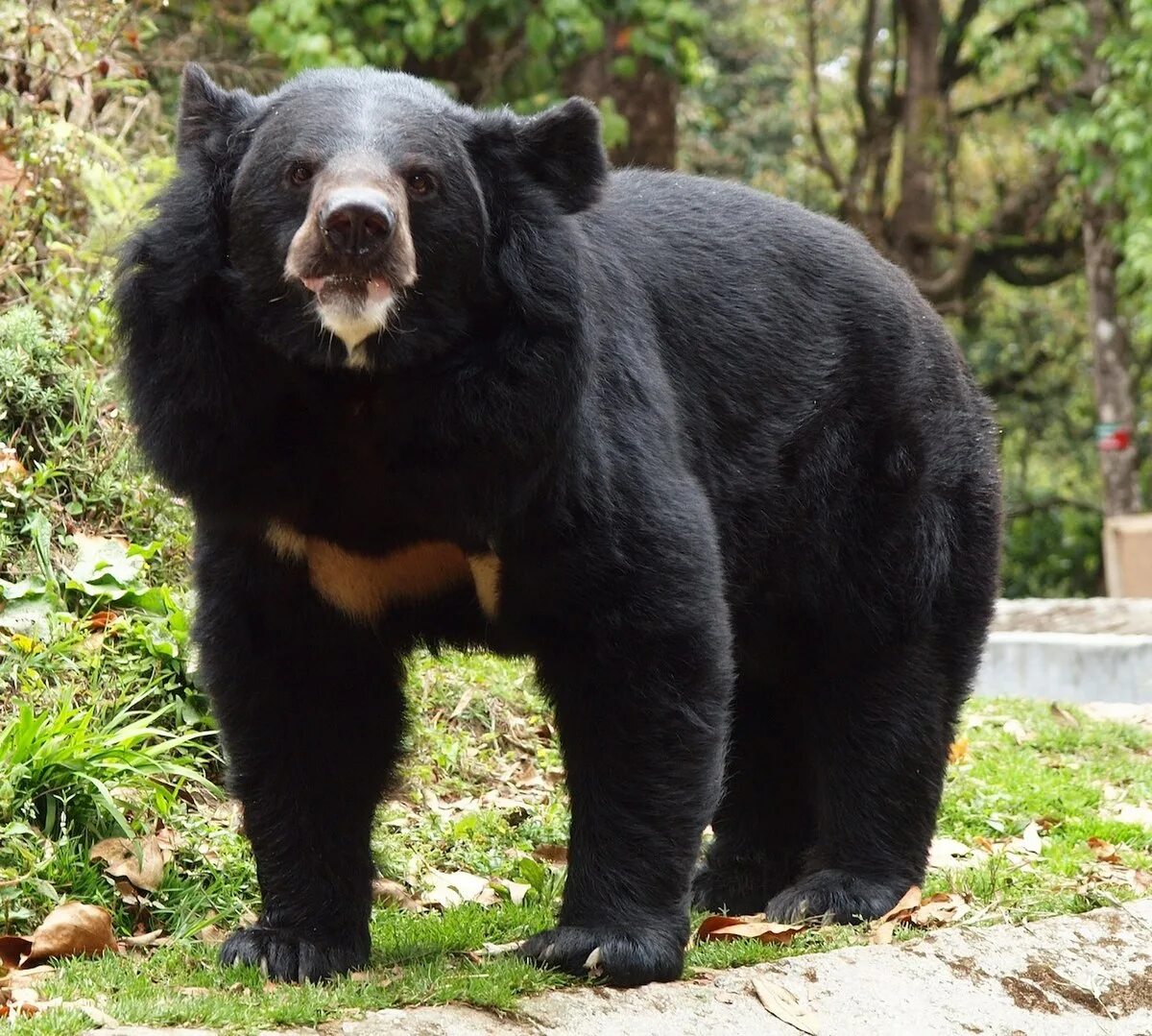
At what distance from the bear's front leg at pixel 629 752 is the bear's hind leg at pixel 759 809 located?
50.3 inches

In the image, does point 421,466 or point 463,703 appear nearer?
point 421,466

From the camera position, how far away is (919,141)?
17.0 metres

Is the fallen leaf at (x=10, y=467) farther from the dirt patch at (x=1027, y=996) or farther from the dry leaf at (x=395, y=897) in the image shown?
the dirt patch at (x=1027, y=996)

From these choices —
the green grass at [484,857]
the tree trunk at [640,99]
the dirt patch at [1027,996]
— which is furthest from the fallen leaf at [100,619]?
the tree trunk at [640,99]

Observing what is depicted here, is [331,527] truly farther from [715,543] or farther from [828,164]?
[828,164]

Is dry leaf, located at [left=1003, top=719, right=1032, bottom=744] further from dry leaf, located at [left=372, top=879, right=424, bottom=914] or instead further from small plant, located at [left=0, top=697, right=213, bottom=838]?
small plant, located at [left=0, top=697, right=213, bottom=838]

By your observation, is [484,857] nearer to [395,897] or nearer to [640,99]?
[395,897]

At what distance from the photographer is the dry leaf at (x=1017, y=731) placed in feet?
23.2

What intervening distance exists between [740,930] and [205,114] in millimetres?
2292

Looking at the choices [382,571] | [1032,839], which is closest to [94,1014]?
[382,571]

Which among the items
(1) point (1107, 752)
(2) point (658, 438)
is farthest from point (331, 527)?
(1) point (1107, 752)

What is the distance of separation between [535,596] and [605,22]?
26.2ft

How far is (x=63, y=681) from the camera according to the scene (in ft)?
16.1

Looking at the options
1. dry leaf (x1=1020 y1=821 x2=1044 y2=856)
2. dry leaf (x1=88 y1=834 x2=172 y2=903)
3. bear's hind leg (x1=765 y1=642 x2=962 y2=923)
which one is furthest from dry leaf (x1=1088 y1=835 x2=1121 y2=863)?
dry leaf (x1=88 y1=834 x2=172 y2=903)
